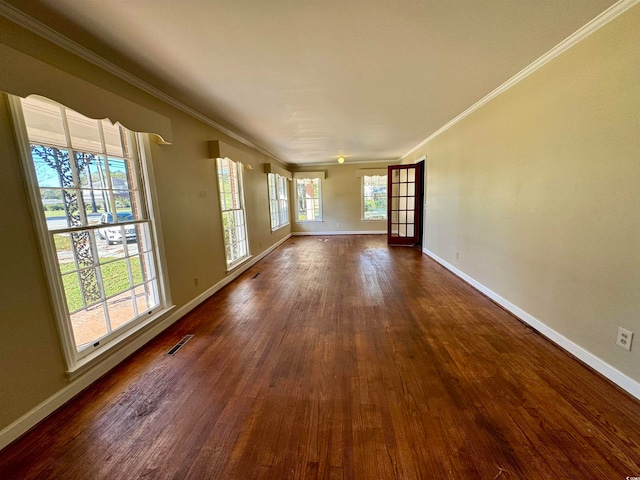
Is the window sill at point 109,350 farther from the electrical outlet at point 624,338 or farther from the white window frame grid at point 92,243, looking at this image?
the electrical outlet at point 624,338

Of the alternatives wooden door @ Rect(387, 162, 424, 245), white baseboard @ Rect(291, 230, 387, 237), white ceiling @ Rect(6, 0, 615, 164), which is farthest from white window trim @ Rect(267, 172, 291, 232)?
white ceiling @ Rect(6, 0, 615, 164)

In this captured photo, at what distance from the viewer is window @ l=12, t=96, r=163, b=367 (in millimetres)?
1568

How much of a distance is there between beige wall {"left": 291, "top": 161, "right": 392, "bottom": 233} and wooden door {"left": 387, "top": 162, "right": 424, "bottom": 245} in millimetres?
1645

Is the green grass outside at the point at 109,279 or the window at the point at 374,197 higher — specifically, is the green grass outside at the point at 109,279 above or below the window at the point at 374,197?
below

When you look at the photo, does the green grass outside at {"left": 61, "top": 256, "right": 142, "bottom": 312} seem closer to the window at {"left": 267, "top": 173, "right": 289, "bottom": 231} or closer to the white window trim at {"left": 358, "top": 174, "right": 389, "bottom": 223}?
the window at {"left": 267, "top": 173, "right": 289, "bottom": 231}

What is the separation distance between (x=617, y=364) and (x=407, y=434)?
1.53 metres

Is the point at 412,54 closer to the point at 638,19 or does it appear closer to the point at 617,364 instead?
the point at 638,19

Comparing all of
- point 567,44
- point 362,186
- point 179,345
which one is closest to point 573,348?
point 567,44

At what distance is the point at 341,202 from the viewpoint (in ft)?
27.2

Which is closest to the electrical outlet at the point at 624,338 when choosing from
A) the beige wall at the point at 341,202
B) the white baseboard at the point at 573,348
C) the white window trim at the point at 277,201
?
the white baseboard at the point at 573,348

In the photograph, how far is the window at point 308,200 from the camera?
8.38 metres

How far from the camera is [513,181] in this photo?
256cm

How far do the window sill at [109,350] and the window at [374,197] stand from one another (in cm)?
685

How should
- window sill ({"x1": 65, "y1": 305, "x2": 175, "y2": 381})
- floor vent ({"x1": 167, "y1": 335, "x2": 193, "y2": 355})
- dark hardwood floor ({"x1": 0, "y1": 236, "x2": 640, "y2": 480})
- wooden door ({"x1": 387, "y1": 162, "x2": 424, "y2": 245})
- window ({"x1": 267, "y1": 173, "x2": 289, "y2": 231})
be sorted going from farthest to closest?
window ({"x1": 267, "y1": 173, "x2": 289, "y2": 231}) → wooden door ({"x1": 387, "y1": 162, "x2": 424, "y2": 245}) → floor vent ({"x1": 167, "y1": 335, "x2": 193, "y2": 355}) → window sill ({"x1": 65, "y1": 305, "x2": 175, "y2": 381}) → dark hardwood floor ({"x1": 0, "y1": 236, "x2": 640, "y2": 480})
